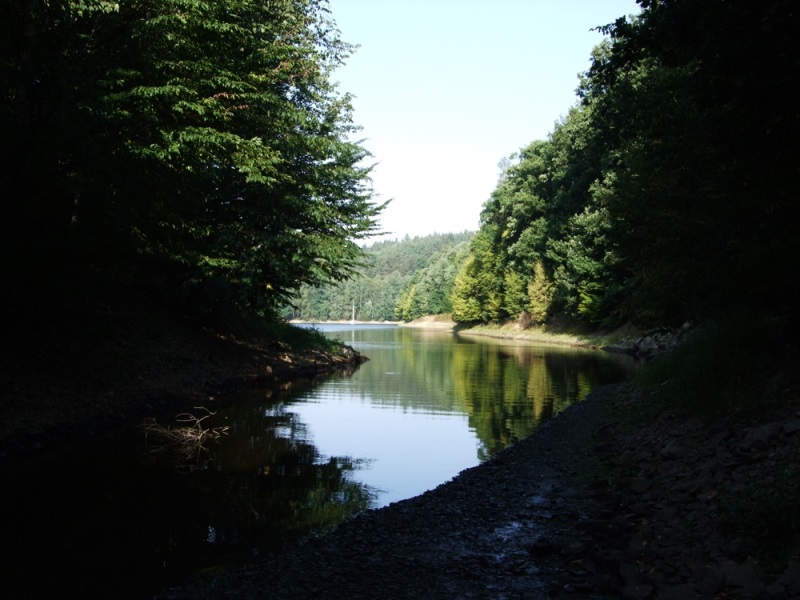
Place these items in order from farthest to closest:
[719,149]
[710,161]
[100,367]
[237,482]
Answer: [100,367]
[237,482]
[710,161]
[719,149]

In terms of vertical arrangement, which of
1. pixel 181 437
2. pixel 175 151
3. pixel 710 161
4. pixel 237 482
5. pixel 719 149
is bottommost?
pixel 237 482

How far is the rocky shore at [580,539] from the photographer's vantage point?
19.2ft

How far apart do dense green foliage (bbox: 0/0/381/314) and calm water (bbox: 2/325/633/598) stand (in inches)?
184

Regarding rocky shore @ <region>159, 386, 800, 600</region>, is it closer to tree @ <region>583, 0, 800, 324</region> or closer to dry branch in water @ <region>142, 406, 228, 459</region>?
tree @ <region>583, 0, 800, 324</region>

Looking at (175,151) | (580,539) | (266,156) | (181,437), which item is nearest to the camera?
(580,539)

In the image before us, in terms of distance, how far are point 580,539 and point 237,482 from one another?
6.29m

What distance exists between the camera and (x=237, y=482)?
10930 mm

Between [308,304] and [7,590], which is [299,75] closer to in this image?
[7,590]

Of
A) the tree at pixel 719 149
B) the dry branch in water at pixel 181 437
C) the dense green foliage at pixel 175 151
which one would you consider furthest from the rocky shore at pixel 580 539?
the dense green foliage at pixel 175 151

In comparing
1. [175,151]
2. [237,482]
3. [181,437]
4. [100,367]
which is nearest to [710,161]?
[237,482]

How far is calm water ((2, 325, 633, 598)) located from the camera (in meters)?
7.52

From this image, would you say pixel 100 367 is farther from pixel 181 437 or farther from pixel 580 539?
pixel 580 539

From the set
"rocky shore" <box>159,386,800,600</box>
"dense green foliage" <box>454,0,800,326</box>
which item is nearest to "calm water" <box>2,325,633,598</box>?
"rocky shore" <box>159,386,800,600</box>

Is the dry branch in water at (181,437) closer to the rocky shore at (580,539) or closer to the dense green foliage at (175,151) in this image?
the dense green foliage at (175,151)
